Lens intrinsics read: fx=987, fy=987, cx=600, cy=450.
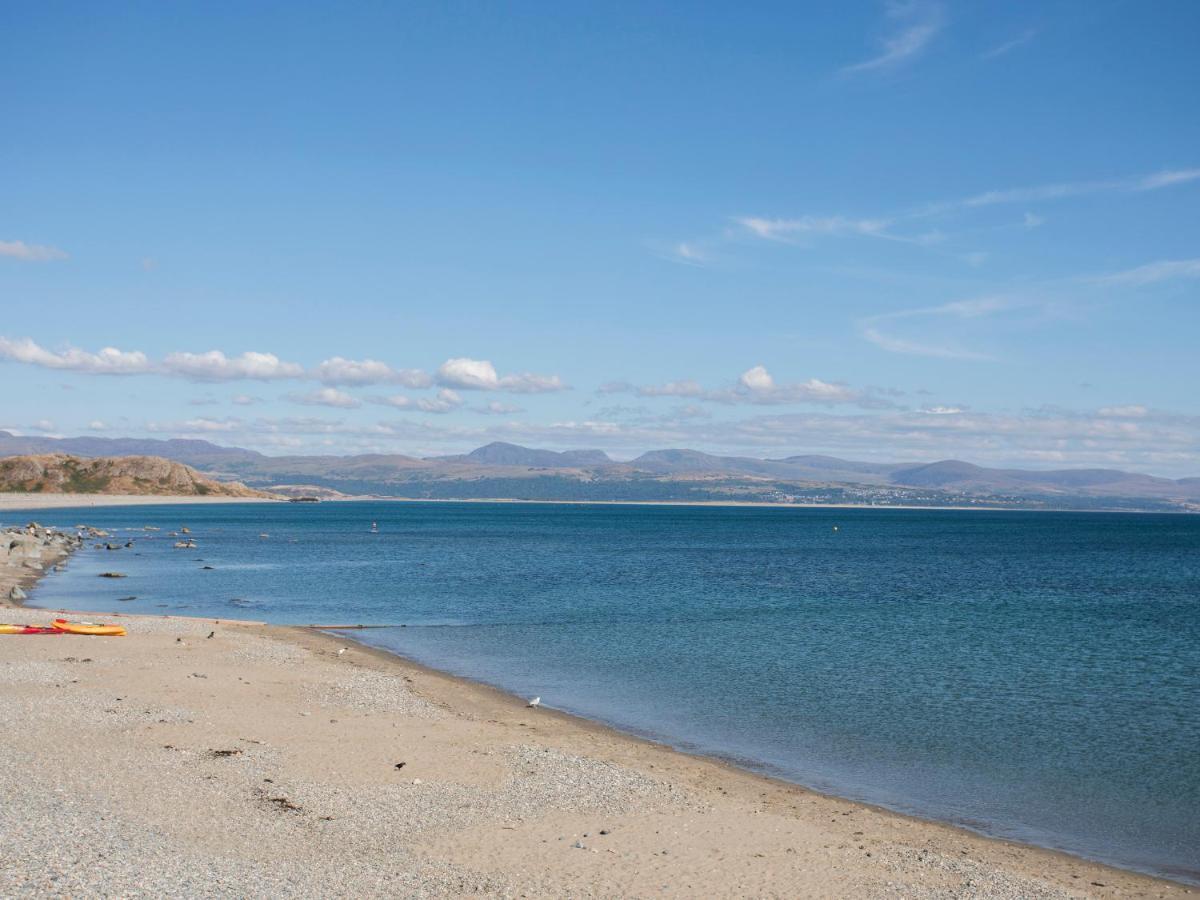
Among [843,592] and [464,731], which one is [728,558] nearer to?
[843,592]

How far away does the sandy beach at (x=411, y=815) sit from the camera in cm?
1450

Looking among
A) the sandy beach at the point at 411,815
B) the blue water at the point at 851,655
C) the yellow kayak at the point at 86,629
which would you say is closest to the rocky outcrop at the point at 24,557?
the blue water at the point at 851,655

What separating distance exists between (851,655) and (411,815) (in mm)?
26568

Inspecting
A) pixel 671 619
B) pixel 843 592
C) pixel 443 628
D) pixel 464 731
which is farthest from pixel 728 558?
pixel 464 731

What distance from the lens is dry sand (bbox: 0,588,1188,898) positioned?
14.5m

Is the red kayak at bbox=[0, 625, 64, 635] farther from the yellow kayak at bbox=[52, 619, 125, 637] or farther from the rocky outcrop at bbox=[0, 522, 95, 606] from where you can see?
the rocky outcrop at bbox=[0, 522, 95, 606]

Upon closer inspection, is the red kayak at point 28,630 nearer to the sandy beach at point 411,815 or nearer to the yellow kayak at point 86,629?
the yellow kayak at point 86,629

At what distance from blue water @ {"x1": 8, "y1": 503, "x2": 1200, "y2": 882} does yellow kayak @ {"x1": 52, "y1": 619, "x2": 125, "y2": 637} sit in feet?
33.5

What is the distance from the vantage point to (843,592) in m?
66.8

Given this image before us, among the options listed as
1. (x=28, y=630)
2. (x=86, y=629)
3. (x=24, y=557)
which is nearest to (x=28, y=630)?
(x=28, y=630)

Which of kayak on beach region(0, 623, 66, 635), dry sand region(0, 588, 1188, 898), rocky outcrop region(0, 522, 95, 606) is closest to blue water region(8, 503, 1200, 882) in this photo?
rocky outcrop region(0, 522, 95, 606)

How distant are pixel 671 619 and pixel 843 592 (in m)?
20.2

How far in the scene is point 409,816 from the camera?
17.6 m

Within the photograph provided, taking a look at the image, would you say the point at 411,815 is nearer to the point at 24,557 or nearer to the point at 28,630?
the point at 28,630
